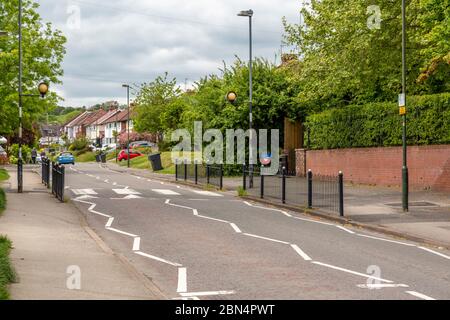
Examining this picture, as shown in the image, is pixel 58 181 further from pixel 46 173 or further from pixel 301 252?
pixel 301 252

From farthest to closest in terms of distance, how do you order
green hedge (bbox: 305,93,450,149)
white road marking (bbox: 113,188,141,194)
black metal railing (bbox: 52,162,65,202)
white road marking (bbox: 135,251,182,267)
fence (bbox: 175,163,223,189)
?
fence (bbox: 175,163,223,189) → white road marking (bbox: 113,188,141,194) → green hedge (bbox: 305,93,450,149) → black metal railing (bbox: 52,162,65,202) → white road marking (bbox: 135,251,182,267)

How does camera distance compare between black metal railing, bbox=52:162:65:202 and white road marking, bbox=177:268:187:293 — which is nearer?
white road marking, bbox=177:268:187:293

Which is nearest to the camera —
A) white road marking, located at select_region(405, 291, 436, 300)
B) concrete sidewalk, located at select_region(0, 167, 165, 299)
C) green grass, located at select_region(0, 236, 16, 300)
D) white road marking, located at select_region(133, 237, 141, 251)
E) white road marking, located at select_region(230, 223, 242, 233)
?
green grass, located at select_region(0, 236, 16, 300)

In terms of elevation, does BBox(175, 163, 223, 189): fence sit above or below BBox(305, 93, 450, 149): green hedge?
below

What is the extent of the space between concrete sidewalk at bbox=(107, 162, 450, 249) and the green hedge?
2437 millimetres

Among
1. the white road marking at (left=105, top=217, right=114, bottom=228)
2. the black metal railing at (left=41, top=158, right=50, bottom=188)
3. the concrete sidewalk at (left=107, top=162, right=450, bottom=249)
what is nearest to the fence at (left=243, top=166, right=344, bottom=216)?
the concrete sidewalk at (left=107, top=162, right=450, bottom=249)

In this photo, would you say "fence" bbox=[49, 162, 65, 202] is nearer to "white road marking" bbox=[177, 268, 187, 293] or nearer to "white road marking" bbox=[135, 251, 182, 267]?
"white road marking" bbox=[135, 251, 182, 267]

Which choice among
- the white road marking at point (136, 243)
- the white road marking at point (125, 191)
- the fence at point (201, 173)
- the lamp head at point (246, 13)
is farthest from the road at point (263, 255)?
the lamp head at point (246, 13)

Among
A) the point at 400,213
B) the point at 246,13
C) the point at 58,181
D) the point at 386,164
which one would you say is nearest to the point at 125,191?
Answer: the point at 58,181

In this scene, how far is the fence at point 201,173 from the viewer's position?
30708 mm

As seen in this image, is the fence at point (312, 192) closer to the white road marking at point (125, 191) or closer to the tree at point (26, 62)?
the white road marking at point (125, 191)

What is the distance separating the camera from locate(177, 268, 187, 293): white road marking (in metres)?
8.84

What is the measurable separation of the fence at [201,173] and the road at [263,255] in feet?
34.2
